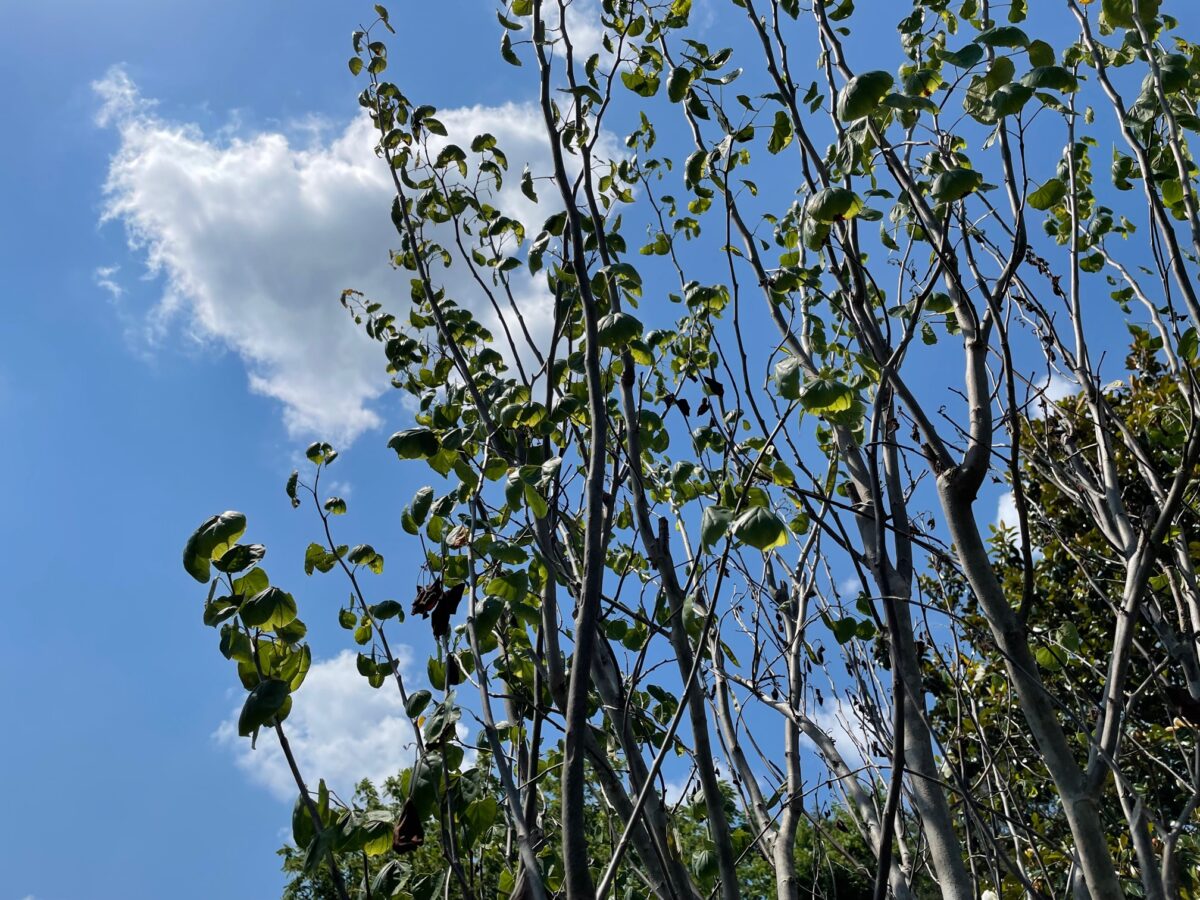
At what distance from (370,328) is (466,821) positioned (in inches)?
77.1

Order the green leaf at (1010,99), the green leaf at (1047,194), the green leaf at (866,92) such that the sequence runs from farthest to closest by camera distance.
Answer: the green leaf at (1047,194) → the green leaf at (1010,99) → the green leaf at (866,92)

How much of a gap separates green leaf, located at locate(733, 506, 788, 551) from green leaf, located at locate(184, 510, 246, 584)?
0.73 meters

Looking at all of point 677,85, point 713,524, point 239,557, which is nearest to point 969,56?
point 677,85

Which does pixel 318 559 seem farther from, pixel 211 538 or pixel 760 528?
pixel 760 528

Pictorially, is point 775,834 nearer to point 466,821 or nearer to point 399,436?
point 466,821

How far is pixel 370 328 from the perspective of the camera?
3203mm

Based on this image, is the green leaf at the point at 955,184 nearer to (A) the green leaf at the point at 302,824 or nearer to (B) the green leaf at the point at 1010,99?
(B) the green leaf at the point at 1010,99

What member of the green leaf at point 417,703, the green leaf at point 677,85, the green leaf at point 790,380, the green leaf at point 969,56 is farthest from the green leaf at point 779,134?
the green leaf at point 417,703

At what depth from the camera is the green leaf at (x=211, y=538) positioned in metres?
1.37

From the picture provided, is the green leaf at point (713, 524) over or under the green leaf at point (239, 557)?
under

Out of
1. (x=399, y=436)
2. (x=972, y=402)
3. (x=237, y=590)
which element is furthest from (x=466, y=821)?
(x=972, y=402)

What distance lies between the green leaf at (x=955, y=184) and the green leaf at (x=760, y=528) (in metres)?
0.69

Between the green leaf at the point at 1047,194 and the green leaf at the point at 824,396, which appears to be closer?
the green leaf at the point at 824,396

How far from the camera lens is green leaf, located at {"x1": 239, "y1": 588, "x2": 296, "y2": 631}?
1.32m
